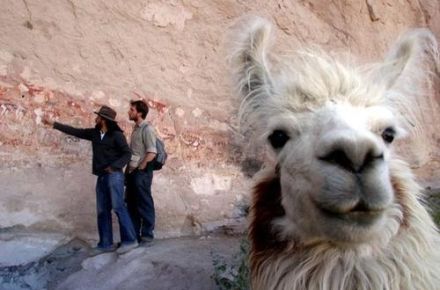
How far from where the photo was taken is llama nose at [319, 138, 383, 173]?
1.75 metres

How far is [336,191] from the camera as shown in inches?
70.7

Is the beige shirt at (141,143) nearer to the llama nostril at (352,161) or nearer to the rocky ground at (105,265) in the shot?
the rocky ground at (105,265)

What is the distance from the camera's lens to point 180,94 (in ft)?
26.5

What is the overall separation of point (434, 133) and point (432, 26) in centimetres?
185

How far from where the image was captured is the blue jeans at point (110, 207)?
5.77 meters

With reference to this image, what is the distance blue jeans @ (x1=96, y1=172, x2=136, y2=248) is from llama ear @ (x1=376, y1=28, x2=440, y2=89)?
3709 millimetres

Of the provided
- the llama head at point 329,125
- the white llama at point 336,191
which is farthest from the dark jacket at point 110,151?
the white llama at point 336,191

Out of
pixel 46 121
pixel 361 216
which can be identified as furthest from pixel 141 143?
pixel 361 216

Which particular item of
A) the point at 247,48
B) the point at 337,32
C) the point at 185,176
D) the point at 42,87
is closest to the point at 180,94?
the point at 185,176

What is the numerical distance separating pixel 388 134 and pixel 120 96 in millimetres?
5866

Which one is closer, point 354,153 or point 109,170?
point 354,153

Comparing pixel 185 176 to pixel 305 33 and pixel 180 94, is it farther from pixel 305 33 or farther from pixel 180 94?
pixel 305 33

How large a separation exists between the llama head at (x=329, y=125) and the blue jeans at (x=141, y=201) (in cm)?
357

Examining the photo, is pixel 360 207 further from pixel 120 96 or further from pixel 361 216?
pixel 120 96
